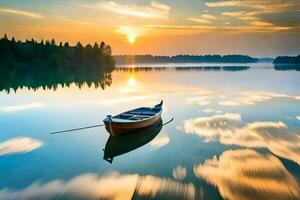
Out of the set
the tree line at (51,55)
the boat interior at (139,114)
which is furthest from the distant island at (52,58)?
the boat interior at (139,114)

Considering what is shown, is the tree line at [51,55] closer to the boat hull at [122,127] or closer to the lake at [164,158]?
the lake at [164,158]

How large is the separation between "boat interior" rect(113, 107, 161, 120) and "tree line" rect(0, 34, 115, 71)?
92750 millimetres

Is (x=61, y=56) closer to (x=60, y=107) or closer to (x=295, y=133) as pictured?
(x=60, y=107)

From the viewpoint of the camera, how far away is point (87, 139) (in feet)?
74.8

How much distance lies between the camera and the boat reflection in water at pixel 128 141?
20.1 meters

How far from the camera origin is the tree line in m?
110

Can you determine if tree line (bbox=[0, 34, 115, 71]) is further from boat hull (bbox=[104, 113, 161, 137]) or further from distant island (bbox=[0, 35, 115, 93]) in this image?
boat hull (bbox=[104, 113, 161, 137])

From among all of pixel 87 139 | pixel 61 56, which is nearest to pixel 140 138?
pixel 87 139

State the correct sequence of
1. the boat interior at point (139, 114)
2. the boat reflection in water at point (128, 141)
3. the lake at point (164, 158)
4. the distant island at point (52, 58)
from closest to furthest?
the lake at point (164, 158) → the boat reflection in water at point (128, 141) → the boat interior at point (139, 114) → the distant island at point (52, 58)

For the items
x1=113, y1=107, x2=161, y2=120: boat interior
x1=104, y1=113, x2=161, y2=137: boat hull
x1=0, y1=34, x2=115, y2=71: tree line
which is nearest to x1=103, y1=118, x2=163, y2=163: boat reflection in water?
x1=104, y1=113, x2=161, y2=137: boat hull

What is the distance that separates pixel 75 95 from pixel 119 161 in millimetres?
29971

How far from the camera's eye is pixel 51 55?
4737 inches

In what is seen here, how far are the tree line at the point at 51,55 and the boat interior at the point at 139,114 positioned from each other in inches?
3652

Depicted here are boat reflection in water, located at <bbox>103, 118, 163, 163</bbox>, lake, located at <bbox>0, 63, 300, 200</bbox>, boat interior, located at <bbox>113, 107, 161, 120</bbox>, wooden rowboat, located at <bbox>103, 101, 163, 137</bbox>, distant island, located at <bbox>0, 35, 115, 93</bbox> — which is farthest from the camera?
distant island, located at <bbox>0, 35, 115, 93</bbox>
